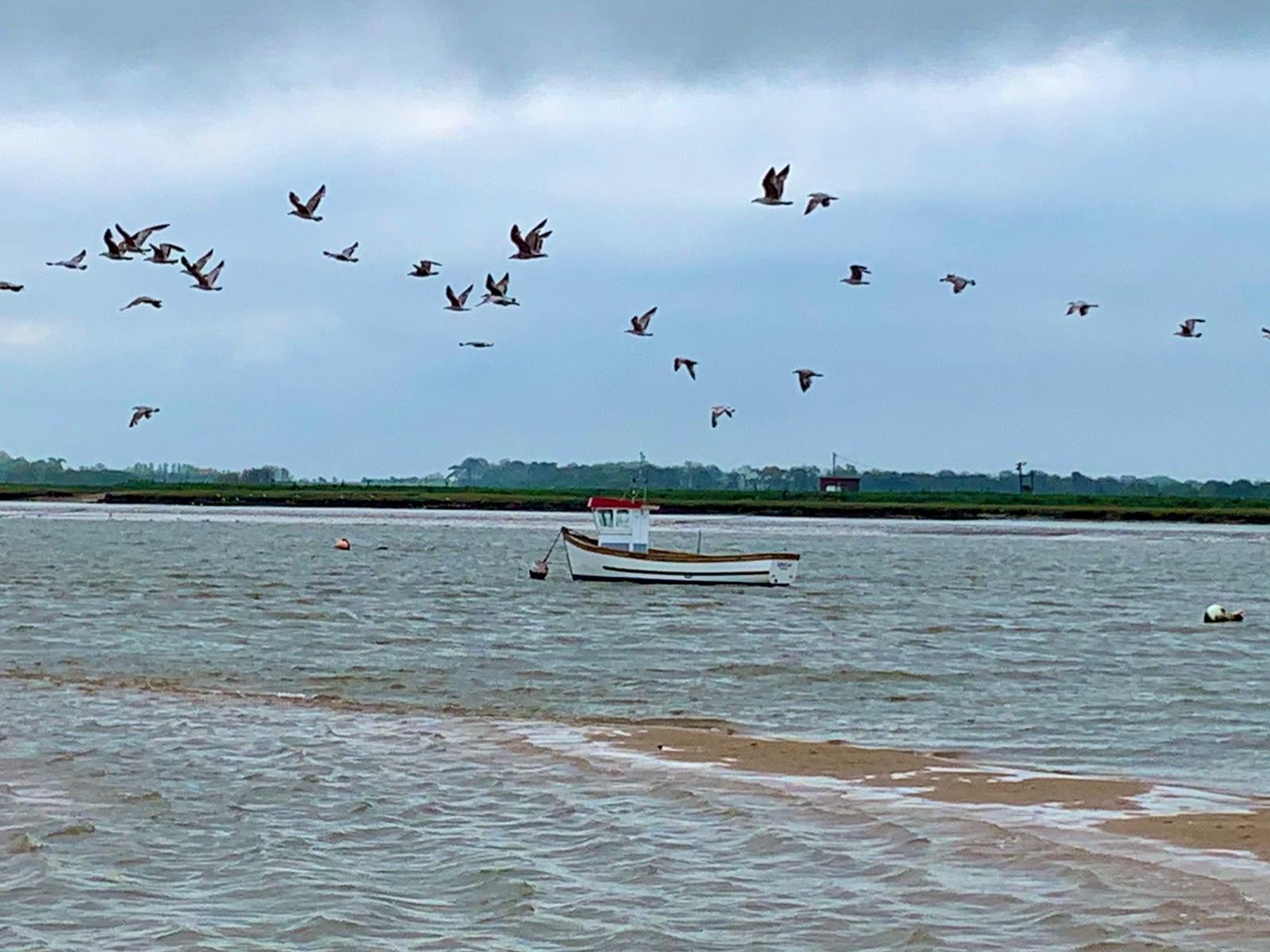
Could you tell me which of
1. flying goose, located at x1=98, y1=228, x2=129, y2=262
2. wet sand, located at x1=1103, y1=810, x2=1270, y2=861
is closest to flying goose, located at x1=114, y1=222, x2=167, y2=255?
flying goose, located at x1=98, y1=228, x2=129, y2=262

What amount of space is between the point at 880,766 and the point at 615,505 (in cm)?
3737

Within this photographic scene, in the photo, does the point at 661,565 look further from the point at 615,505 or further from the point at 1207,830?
the point at 1207,830

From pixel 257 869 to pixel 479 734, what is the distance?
754cm

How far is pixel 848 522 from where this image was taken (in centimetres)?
13738

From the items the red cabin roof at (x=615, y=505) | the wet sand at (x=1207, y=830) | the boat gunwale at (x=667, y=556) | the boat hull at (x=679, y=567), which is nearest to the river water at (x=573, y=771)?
the wet sand at (x=1207, y=830)

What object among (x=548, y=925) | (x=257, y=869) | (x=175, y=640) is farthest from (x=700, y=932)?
Answer: (x=175, y=640)

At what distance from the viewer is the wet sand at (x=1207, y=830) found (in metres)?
14.1

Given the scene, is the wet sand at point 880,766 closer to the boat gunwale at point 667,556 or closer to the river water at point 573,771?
the river water at point 573,771

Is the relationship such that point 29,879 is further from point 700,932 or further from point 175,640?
point 175,640

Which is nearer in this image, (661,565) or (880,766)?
(880,766)

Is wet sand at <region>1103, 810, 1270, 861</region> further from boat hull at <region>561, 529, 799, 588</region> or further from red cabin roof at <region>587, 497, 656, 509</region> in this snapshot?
red cabin roof at <region>587, 497, 656, 509</region>

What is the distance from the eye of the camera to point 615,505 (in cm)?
5581

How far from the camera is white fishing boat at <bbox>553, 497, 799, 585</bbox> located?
175 feet

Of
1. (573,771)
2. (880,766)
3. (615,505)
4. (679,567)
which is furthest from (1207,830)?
(615,505)
